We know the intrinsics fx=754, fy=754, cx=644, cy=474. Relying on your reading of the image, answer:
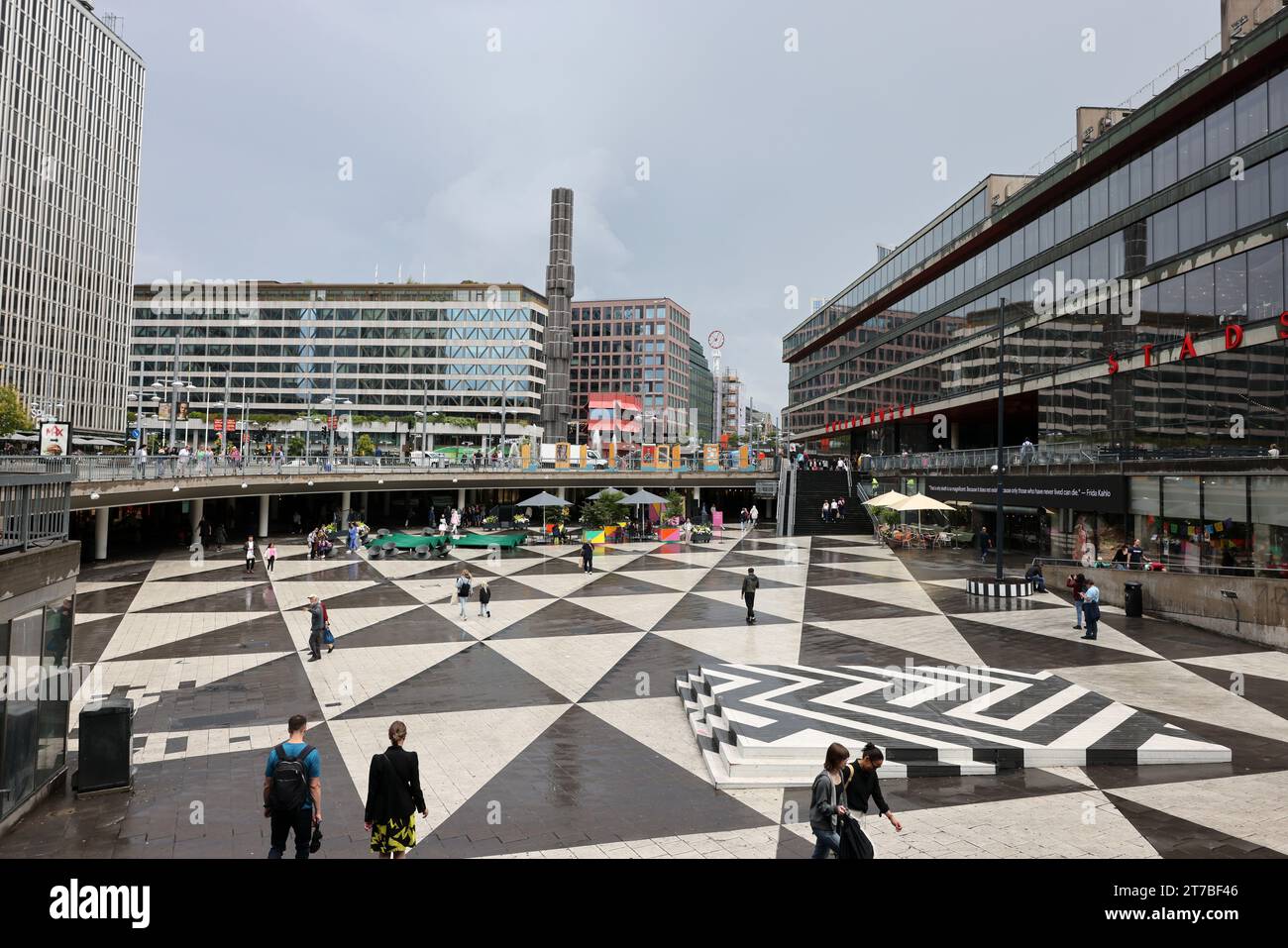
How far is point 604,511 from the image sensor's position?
4397 cm

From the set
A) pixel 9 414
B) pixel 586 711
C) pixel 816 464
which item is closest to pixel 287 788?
pixel 586 711

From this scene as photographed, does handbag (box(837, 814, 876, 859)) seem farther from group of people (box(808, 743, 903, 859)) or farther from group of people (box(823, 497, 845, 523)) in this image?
group of people (box(823, 497, 845, 523))

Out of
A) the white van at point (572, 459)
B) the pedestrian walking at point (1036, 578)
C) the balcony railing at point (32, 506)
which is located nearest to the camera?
the balcony railing at point (32, 506)

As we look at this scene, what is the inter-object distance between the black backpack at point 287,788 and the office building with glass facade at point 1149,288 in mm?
22332

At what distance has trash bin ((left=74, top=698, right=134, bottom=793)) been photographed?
9148 mm

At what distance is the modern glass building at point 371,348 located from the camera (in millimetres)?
108938

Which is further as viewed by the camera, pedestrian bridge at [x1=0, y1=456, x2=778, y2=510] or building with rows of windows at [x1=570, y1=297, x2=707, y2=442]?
building with rows of windows at [x1=570, y1=297, x2=707, y2=442]

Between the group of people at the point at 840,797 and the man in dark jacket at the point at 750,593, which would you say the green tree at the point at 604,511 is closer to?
the man in dark jacket at the point at 750,593

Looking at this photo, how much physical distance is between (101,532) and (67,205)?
81.7m

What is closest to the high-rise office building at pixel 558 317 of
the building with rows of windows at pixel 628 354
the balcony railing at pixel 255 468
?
the building with rows of windows at pixel 628 354

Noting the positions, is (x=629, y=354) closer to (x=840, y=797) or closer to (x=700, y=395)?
(x=700, y=395)

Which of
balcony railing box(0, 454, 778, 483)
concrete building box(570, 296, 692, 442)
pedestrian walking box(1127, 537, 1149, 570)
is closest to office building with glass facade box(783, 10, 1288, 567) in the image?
pedestrian walking box(1127, 537, 1149, 570)

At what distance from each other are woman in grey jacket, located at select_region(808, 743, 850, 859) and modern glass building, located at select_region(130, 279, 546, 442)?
10296cm
